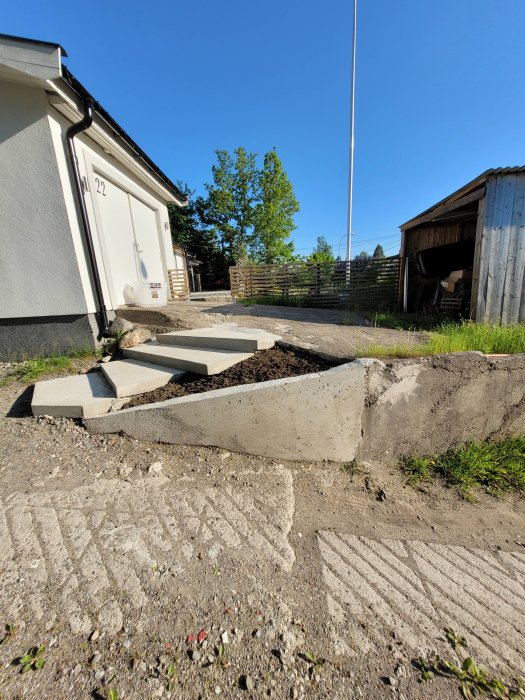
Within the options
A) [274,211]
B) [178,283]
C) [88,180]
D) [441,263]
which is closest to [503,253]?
[441,263]

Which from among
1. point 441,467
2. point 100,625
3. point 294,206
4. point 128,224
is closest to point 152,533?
point 100,625

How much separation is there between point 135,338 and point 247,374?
210 cm

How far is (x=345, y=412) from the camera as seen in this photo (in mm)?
2371

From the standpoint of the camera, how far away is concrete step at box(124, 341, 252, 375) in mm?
2740

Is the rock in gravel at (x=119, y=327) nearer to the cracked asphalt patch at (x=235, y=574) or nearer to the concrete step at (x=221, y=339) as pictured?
the concrete step at (x=221, y=339)

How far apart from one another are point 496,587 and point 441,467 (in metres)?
1.05

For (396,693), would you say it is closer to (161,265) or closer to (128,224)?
(128,224)

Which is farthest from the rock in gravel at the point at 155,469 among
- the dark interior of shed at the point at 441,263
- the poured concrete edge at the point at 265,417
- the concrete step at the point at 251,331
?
the dark interior of shed at the point at 441,263

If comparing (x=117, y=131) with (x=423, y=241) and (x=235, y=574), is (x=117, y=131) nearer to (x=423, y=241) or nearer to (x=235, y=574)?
Answer: (x=235, y=574)

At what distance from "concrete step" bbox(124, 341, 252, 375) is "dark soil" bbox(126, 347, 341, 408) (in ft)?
Answer: 0.22

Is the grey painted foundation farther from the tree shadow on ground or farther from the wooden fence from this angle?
the wooden fence

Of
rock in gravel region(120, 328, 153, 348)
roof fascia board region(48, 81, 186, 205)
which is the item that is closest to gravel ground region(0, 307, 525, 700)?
A: rock in gravel region(120, 328, 153, 348)

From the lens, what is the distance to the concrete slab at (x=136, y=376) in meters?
2.62

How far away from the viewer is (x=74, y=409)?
2451 millimetres
